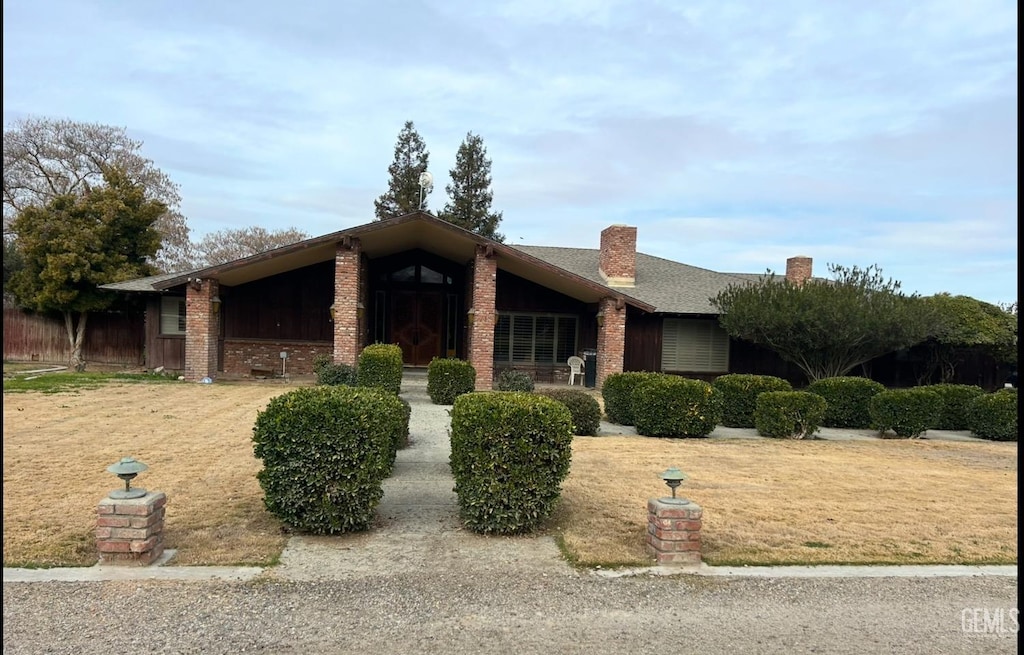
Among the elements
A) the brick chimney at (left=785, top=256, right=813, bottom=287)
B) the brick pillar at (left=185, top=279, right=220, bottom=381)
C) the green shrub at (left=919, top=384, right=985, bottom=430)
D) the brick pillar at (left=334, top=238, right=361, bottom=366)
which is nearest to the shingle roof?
the brick chimney at (left=785, top=256, right=813, bottom=287)

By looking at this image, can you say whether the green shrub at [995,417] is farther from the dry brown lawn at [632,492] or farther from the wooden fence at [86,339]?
the wooden fence at [86,339]

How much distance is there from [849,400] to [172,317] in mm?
17206

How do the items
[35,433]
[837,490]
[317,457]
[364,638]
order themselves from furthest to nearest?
[35,433] → [837,490] → [317,457] → [364,638]

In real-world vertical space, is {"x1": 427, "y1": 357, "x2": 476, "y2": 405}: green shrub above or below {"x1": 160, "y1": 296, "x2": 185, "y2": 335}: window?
below

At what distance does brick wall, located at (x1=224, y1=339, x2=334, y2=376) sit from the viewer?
61.8 ft

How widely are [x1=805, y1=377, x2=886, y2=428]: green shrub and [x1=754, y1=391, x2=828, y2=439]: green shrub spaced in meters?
1.59

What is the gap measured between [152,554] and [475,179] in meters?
40.1

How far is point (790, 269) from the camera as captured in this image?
2369 centimetres

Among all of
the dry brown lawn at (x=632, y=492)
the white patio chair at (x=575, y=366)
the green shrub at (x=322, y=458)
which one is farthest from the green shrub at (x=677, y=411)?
the white patio chair at (x=575, y=366)

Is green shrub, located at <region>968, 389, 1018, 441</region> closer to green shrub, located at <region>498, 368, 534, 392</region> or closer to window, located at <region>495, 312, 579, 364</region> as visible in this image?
green shrub, located at <region>498, 368, 534, 392</region>

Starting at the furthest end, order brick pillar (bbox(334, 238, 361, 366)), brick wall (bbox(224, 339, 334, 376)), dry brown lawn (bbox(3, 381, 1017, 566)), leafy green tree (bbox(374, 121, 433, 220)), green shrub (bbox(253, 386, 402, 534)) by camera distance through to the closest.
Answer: leafy green tree (bbox(374, 121, 433, 220))
brick wall (bbox(224, 339, 334, 376))
brick pillar (bbox(334, 238, 361, 366))
dry brown lawn (bbox(3, 381, 1017, 566))
green shrub (bbox(253, 386, 402, 534))

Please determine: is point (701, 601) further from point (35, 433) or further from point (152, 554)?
point (35, 433)

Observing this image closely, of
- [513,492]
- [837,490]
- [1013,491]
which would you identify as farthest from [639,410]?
[513,492]

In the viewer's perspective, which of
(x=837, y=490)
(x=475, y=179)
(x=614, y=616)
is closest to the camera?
(x=614, y=616)
